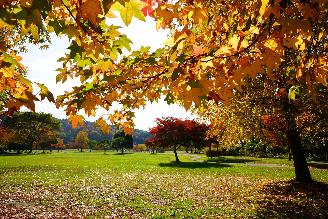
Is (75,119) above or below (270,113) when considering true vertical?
below

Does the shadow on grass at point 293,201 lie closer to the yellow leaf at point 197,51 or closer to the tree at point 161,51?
the tree at point 161,51

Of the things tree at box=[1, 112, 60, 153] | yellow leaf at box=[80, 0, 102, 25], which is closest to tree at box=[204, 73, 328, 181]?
yellow leaf at box=[80, 0, 102, 25]

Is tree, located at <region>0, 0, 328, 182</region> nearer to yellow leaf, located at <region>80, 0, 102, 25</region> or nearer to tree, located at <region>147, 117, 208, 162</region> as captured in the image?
yellow leaf, located at <region>80, 0, 102, 25</region>

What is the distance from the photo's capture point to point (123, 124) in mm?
5984

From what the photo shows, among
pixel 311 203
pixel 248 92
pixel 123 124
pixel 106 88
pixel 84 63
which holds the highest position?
pixel 248 92

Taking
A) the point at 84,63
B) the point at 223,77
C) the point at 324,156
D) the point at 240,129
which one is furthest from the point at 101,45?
the point at 324,156

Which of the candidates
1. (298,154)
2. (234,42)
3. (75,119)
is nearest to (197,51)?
(234,42)

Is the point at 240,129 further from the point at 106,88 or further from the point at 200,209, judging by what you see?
the point at 106,88

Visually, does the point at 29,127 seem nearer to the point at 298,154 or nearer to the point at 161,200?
the point at 161,200

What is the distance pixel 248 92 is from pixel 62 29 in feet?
38.7

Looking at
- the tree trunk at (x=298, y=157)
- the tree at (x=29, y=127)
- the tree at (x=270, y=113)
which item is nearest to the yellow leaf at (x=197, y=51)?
the tree at (x=270, y=113)

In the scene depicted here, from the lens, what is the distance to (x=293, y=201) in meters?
11.8

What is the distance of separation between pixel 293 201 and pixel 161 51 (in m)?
10.2

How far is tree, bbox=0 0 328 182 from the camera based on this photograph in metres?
2.60
